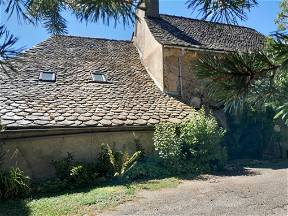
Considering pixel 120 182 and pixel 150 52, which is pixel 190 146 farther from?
pixel 150 52

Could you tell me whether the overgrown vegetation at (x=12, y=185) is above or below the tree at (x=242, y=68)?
below

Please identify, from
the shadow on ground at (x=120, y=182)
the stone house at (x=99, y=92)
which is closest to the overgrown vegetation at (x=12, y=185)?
the shadow on ground at (x=120, y=182)

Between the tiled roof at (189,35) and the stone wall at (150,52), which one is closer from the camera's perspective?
the stone wall at (150,52)

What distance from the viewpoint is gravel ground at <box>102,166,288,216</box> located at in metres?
6.41

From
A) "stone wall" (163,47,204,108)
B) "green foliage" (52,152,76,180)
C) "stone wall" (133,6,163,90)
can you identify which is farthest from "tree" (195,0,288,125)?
"stone wall" (133,6,163,90)

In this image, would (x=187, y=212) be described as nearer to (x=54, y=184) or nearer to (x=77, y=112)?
(x=54, y=184)

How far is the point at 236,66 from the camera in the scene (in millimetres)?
1984

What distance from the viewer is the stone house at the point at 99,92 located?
10.0 meters

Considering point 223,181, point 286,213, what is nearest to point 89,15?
point 286,213

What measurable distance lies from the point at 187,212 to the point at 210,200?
0.94m

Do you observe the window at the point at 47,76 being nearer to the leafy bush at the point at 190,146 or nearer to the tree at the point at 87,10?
the leafy bush at the point at 190,146

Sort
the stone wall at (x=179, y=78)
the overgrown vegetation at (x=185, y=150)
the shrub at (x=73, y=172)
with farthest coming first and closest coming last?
the stone wall at (x=179, y=78) < the overgrown vegetation at (x=185, y=150) < the shrub at (x=73, y=172)

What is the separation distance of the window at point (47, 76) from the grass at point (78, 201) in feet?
18.8

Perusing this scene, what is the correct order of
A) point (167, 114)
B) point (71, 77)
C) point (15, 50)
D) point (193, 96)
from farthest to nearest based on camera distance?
point (193, 96) < point (71, 77) < point (167, 114) < point (15, 50)
